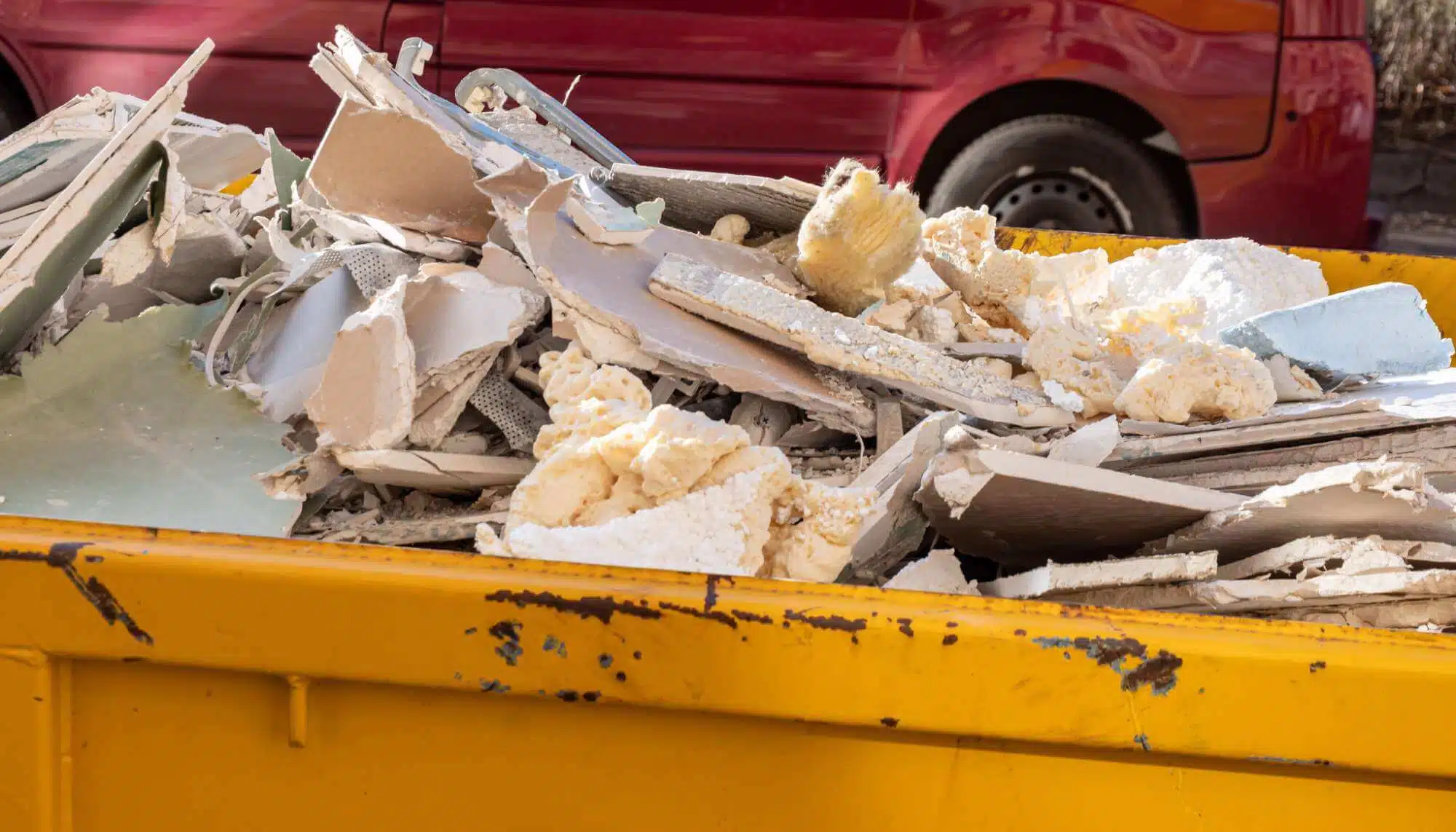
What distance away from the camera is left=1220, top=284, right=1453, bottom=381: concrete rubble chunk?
2.10 metres

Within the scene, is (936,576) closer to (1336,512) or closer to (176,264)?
(1336,512)

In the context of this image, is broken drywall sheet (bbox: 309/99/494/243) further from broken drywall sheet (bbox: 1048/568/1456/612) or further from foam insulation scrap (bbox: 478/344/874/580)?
broken drywall sheet (bbox: 1048/568/1456/612)

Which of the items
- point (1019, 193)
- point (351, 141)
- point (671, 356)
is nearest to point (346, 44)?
point (351, 141)

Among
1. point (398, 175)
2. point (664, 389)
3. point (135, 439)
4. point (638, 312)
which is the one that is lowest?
point (135, 439)

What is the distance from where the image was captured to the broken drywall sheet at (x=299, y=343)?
5.93 feet

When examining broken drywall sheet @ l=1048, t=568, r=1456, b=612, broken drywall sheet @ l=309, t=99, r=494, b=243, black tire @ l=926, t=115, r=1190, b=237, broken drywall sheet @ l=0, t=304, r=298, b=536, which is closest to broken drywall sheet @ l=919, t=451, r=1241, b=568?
broken drywall sheet @ l=1048, t=568, r=1456, b=612

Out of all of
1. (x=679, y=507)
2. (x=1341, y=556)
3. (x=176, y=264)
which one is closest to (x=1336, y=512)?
(x=1341, y=556)

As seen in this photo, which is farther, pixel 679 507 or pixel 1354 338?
pixel 1354 338

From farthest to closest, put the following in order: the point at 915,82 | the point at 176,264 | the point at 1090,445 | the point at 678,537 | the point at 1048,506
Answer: the point at 915,82 < the point at 176,264 < the point at 1090,445 < the point at 1048,506 < the point at 678,537

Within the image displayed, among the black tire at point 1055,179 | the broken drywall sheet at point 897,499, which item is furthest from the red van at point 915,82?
the broken drywall sheet at point 897,499

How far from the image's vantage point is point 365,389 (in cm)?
165

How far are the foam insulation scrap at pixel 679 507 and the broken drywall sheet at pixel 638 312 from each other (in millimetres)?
244

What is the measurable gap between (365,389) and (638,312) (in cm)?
42

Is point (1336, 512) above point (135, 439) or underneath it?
above
